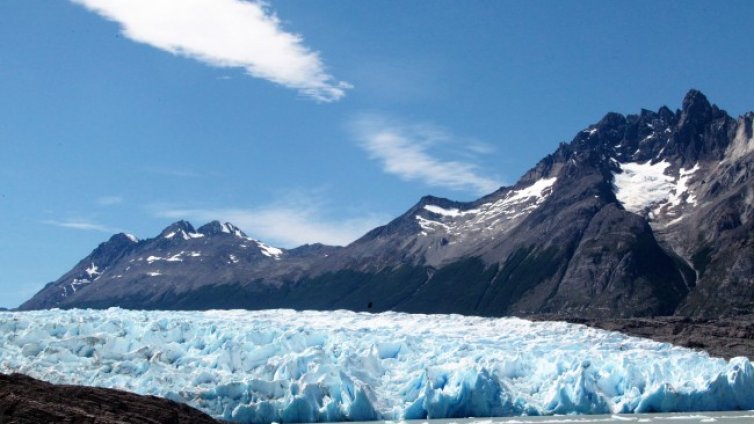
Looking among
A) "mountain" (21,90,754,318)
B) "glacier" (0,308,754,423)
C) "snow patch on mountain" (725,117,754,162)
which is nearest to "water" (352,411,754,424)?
"glacier" (0,308,754,423)

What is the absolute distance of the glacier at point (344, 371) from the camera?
3362 cm

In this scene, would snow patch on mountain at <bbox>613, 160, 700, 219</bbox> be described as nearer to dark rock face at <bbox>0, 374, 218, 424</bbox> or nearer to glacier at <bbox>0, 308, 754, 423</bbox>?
glacier at <bbox>0, 308, 754, 423</bbox>

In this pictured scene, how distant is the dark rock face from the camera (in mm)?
20891

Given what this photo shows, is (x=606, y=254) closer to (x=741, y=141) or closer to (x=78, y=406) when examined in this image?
(x=741, y=141)

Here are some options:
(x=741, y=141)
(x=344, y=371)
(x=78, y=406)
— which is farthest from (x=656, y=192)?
(x=78, y=406)

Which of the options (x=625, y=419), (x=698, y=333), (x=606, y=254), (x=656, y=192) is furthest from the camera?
(x=656, y=192)

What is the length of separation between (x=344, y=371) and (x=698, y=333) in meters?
27.9

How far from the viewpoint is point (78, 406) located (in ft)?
73.8

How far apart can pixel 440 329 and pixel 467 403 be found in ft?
37.1

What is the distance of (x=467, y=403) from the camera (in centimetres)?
3594

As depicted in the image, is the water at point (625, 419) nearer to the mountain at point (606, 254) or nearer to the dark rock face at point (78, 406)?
the dark rock face at point (78, 406)

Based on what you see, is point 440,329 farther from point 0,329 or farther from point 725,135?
point 725,135

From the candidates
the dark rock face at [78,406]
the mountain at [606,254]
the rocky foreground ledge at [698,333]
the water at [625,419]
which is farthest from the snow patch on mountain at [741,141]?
the dark rock face at [78,406]

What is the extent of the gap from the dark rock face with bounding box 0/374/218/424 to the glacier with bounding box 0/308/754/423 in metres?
7.78
